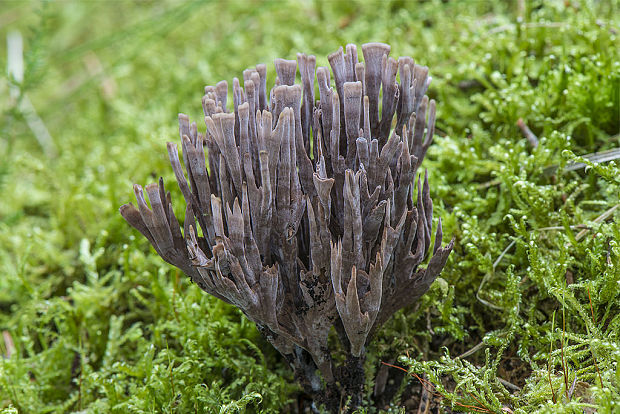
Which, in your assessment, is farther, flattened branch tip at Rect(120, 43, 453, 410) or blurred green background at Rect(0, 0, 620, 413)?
blurred green background at Rect(0, 0, 620, 413)

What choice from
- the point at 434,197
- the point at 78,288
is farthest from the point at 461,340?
the point at 78,288

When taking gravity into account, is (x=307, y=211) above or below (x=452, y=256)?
above

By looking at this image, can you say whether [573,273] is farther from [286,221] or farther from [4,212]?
[4,212]

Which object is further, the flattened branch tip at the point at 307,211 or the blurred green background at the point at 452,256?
the blurred green background at the point at 452,256

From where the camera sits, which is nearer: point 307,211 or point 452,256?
point 307,211
